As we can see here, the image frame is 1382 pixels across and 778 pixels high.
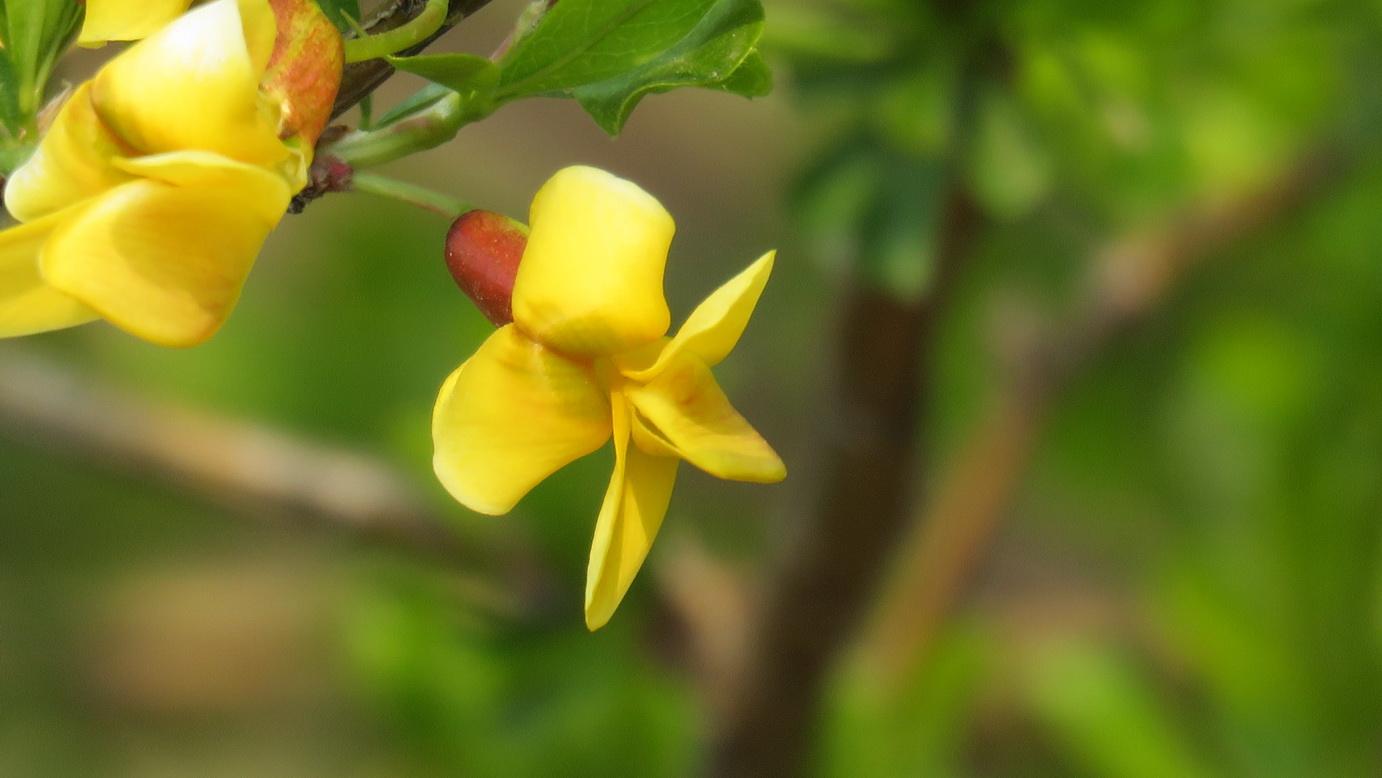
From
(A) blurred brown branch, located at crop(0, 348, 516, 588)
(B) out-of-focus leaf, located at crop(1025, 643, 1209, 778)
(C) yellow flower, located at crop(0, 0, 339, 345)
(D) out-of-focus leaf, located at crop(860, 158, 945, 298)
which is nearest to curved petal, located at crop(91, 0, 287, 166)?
(C) yellow flower, located at crop(0, 0, 339, 345)

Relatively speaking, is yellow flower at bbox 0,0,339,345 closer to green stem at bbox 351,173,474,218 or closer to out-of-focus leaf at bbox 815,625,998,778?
green stem at bbox 351,173,474,218

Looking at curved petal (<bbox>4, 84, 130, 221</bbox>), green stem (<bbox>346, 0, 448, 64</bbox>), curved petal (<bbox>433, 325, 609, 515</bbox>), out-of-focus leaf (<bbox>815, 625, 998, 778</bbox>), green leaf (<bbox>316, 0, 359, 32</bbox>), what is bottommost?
out-of-focus leaf (<bbox>815, 625, 998, 778</bbox>)

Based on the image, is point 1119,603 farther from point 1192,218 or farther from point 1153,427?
point 1192,218

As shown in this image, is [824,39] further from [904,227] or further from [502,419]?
[502,419]

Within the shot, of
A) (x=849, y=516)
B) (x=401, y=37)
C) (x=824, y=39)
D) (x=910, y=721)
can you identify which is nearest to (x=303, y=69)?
(x=401, y=37)

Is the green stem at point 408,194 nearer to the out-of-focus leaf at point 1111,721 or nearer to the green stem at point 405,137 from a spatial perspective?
the green stem at point 405,137

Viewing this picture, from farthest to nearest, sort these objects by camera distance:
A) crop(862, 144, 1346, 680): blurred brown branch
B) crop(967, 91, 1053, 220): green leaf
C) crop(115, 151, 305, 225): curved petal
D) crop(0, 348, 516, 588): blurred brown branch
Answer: crop(862, 144, 1346, 680): blurred brown branch → crop(0, 348, 516, 588): blurred brown branch → crop(967, 91, 1053, 220): green leaf → crop(115, 151, 305, 225): curved petal
